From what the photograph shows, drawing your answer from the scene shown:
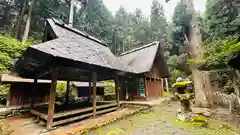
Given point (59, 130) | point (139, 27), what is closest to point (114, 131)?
point (59, 130)

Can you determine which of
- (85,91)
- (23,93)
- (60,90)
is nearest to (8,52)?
(23,93)

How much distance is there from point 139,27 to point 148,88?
18.7 metres

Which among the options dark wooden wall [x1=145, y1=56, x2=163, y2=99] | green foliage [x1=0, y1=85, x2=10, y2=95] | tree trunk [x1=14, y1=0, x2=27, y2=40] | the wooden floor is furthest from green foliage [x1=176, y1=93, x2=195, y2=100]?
tree trunk [x1=14, y1=0, x2=27, y2=40]

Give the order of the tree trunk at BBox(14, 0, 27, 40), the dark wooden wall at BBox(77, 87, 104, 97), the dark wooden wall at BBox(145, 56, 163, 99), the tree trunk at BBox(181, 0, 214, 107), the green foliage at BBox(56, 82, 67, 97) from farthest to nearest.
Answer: the tree trunk at BBox(14, 0, 27, 40) → the dark wooden wall at BBox(77, 87, 104, 97) → the dark wooden wall at BBox(145, 56, 163, 99) → the green foliage at BBox(56, 82, 67, 97) → the tree trunk at BBox(181, 0, 214, 107)

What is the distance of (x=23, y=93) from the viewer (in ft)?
30.5

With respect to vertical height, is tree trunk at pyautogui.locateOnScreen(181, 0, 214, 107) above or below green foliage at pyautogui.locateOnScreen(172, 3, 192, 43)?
below

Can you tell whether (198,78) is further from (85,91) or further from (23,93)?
(23,93)

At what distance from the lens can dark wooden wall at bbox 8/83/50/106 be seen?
8.68 m

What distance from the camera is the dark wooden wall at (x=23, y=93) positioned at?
342 inches

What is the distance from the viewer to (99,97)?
13.6 metres

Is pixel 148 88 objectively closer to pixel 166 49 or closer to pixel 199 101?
pixel 199 101

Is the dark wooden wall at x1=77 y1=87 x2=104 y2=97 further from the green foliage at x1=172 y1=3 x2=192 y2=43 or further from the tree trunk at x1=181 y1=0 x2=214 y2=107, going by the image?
the green foliage at x1=172 y1=3 x2=192 y2=43

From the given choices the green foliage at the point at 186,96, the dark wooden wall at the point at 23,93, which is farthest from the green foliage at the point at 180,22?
the dark wooden wall at the point at 23,93

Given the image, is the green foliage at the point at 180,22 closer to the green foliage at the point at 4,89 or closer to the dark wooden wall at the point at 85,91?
the dark wooden wall at the point at 85,91
